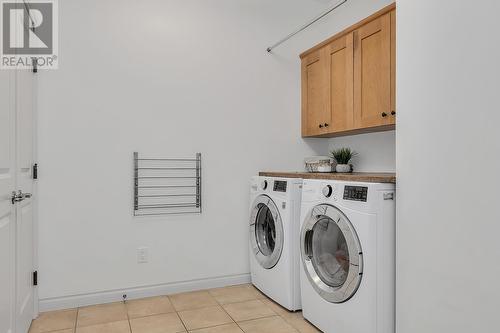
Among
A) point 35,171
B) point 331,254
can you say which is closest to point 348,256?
point 331,254

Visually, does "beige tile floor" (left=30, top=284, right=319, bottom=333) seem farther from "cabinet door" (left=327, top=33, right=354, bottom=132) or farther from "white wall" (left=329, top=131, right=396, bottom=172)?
"cabinet door" (left=327, top=33, right=354, bottom=132)

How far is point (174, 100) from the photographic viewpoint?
291 cm

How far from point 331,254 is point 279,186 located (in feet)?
2.17

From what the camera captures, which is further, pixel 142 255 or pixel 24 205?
pixel 142 255

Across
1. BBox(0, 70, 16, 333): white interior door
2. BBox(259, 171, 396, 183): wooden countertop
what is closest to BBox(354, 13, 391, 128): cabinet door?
BBox(259, 171, 396, 183): wooden countertop

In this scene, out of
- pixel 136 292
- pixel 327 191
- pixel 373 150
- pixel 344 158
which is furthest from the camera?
pixel 344 158

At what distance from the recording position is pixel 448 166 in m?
1.51

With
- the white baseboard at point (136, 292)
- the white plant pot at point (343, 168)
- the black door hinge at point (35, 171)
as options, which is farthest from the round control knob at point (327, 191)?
the black door hinge at point (35, 171)

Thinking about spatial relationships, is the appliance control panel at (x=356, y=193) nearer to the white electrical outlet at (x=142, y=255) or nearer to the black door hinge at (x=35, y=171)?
the white electrical outlet at (x=142, y=255)

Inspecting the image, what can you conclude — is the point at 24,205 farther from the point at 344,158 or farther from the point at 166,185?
the point at 344,158

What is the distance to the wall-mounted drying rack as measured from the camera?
9.16ft

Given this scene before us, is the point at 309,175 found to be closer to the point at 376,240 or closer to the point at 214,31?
the point at 376,240

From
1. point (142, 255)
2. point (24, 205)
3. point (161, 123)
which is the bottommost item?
point (142, 255)

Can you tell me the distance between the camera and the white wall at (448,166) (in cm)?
136
